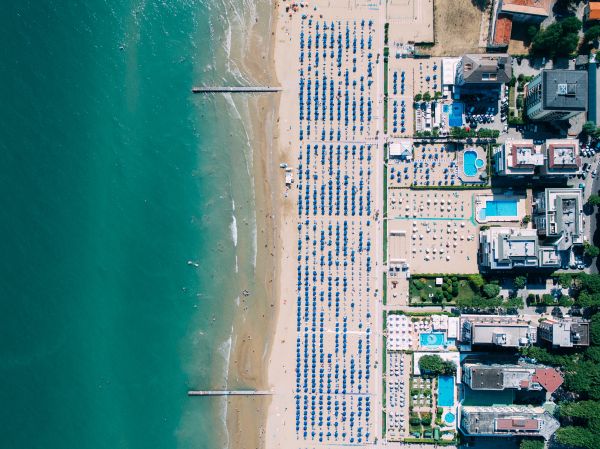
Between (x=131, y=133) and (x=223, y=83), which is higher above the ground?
(x=223, y=83)

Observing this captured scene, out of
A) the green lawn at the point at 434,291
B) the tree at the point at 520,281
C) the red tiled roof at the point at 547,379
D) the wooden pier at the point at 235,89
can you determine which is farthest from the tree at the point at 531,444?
the wooden pier at the point at 235,89

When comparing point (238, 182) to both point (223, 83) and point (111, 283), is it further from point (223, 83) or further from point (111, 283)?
point (111, 283)

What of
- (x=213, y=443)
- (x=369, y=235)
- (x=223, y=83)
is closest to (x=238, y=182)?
(x=223, y=83)

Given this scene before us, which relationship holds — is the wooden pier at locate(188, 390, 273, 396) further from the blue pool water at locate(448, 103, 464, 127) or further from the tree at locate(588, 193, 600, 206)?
the tree at locate(588, 193, 600, 206)

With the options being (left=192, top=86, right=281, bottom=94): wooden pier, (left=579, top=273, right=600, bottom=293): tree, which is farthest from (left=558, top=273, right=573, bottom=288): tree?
(left=192, top=86, right=281, bottom=94): wooden pier

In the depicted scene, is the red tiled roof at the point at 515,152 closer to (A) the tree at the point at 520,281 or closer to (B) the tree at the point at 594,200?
(B) the tree at the point at 594,200

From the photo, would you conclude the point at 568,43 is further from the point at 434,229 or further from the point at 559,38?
the point at 434,229

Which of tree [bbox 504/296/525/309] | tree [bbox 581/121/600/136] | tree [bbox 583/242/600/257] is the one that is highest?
tree [bbox 581/121/600/136]
